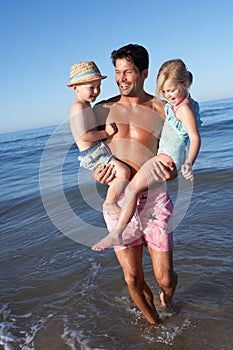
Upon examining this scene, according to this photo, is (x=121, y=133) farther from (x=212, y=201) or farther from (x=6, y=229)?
(x=6, y=229)

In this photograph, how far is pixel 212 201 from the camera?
22.7ft

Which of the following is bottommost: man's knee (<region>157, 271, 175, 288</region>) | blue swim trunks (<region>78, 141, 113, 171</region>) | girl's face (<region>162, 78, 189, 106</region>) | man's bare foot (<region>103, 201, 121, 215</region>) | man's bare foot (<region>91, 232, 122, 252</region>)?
man's knee (<region>157, 271, 175, 288</region>)

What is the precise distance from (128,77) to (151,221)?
1405 millimetres

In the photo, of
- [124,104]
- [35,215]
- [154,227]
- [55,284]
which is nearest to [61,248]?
[55,284]

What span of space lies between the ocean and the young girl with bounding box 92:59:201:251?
3.33 ft

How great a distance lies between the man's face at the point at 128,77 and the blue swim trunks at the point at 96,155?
1.80 ft

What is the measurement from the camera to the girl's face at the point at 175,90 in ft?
9.36

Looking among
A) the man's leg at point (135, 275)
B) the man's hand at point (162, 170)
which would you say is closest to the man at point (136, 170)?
the man's leg at point (135, 275)

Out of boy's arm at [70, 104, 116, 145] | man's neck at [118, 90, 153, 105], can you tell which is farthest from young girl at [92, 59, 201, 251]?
boy's arm at [70, 104, 116, 145]

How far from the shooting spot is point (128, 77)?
303 centimetres

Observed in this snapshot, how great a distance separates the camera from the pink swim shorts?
129 inches

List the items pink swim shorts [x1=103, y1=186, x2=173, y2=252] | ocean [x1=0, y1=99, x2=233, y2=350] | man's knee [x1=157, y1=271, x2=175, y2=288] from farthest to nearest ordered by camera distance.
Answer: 1. ocean [x1=0, y1=99, x2=233, y2=350]
2. man's knee [x1=157, y1=271, x2=175, y2=288]
3. pink swim shorts [x1=103, y1=186, x2=173, y2=252]

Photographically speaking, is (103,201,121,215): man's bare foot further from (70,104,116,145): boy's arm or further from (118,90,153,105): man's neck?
(118,90,153,105): man's neck

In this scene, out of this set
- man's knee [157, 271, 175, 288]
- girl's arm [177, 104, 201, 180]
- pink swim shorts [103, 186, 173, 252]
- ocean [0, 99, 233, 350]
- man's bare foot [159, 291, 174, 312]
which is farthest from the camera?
man's bare foot [159, 291, 174, 312]
